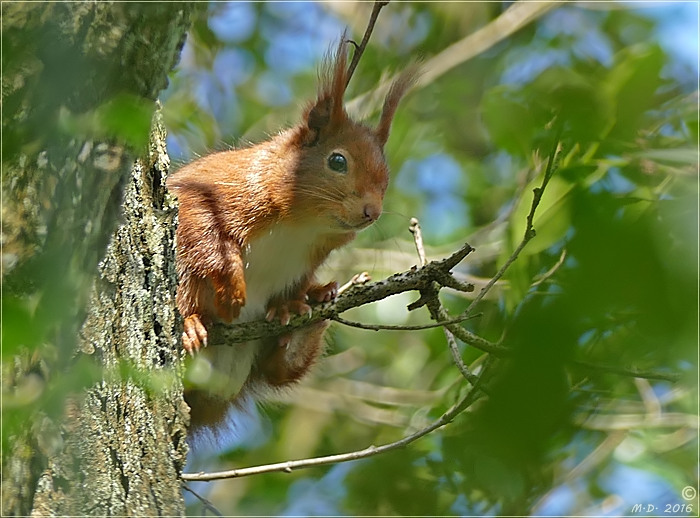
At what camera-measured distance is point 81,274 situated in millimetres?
1197

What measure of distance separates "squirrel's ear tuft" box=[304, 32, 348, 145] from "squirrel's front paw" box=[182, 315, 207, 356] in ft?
3.17

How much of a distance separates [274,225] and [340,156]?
0.35 meters

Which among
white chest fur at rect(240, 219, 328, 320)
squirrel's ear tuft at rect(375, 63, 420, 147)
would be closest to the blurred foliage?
squirrel's ear tuft at rect(375, 63, 420, 147)

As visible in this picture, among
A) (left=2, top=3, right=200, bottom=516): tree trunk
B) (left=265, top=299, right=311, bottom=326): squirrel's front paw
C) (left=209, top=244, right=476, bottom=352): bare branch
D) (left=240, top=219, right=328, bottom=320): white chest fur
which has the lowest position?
(left=2, top=3, right=200, bottom=516): tree trunk

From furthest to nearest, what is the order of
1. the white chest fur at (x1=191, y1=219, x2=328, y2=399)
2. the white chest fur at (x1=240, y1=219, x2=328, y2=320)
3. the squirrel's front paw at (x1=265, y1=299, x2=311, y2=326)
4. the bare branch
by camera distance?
the white chest fur at (x1=240, y1=219, x2=328, y2=320)
the white chest fur at (x1=191, y1=219, x2=328, y2=399)
the squirrel's front paw at (x1=265, y1=299, x2=311, y2=326)
the bare branch

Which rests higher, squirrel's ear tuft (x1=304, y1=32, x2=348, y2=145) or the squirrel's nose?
squirrel's ear tuft (x1=304, y1=32, x2=348, y2=145)

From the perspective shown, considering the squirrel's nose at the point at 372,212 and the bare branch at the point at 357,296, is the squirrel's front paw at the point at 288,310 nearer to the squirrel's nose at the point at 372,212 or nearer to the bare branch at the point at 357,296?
the bare branch at the point at 357,296

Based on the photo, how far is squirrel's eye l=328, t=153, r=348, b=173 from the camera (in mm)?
3006

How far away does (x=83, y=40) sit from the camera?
1.15 m

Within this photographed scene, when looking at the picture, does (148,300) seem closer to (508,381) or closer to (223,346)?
(223,346)

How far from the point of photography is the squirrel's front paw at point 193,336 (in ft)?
7.73

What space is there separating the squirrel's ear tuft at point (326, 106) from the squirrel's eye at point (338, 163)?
0.13m

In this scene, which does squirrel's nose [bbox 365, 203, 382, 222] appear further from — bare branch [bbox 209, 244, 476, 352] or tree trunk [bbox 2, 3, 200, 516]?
tree trunk [bbox 2, 3, 200, 516]

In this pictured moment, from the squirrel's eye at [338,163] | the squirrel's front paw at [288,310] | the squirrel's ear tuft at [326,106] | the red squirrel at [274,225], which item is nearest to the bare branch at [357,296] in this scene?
the squirrel's front paw at [288,310]
